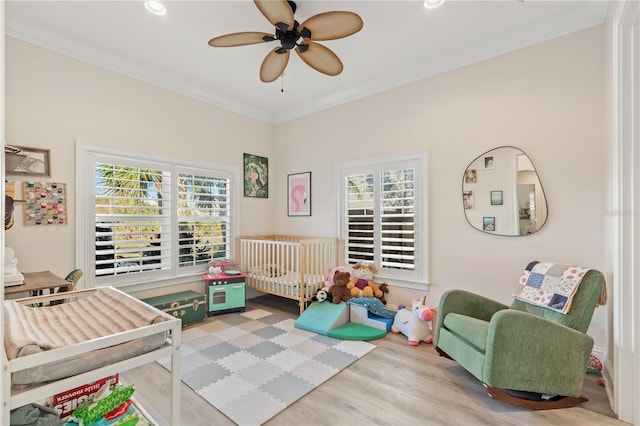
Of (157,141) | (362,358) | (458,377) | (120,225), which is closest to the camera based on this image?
(458,377)

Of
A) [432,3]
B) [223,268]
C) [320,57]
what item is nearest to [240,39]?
[320,57]

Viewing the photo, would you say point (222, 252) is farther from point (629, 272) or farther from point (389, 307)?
point (629, 272)

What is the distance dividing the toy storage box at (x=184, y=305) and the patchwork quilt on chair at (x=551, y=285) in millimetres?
3152

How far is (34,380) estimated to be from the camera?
3.40 ft

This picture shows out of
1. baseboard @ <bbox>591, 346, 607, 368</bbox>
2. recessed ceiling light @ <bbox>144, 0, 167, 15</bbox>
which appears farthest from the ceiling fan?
baseboard @ <bbox>591, 346, 607, 368</bbox>

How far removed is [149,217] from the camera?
11.3 feet

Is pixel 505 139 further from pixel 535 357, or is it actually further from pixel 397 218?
pixel 535 357

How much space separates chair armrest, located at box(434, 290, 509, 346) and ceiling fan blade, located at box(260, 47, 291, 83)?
92.0 inches

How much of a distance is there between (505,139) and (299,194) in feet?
8.78

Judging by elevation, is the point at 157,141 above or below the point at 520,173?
above

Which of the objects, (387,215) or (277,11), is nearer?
(277,11)

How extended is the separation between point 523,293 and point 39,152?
426 centimetres

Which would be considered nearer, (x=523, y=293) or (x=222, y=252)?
(x=523, y=293)

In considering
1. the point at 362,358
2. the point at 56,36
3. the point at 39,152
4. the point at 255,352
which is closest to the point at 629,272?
the point at 362,358
